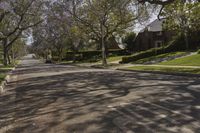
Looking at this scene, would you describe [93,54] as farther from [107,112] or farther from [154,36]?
[107,112]

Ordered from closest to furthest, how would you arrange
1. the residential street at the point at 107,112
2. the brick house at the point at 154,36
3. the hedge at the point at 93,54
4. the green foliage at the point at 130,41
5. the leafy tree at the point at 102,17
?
the residential street at the point at 107,112 < the leafy tree at the point at 102,17 < the brick house at the point at 154,36 < the hedge at the point at 93,54 < the green foliage at the point at 130,41

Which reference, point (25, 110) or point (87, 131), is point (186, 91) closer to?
point (25, 110)

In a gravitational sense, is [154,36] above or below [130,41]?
above

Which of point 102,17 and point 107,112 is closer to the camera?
point 107,112

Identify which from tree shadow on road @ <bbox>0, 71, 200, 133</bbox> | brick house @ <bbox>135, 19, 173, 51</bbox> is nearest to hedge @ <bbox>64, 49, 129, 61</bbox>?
brick house @ <bbox>135, 19, 173, 51</bbox>

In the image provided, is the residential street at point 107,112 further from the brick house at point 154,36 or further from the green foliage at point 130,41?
the green foliage at point 130,41

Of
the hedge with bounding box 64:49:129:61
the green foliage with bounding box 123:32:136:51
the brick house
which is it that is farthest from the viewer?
the green foliage with bounding box 123:32:136:51

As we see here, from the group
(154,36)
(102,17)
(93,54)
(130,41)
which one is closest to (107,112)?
(102,17)

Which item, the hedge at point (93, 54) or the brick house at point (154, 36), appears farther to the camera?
the hedge at point (93, 54)

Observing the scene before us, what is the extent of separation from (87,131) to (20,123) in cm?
227

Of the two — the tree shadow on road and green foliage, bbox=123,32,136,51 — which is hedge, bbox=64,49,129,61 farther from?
the tree shadow on road

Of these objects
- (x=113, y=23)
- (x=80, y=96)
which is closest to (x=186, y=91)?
(x=80, y=96)

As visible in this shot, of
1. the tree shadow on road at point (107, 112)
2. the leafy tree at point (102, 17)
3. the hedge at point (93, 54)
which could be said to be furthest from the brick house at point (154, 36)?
the tree shadow on road at point (107, 112)

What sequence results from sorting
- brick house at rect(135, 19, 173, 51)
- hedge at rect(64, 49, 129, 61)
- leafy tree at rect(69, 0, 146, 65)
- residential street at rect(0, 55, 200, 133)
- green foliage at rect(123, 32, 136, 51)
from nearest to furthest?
residential street at rect(0, 55, 200, 133) → leafy tree at rect(69, 0, 146, 65) → brick house at rect(135, 19, 173, 51) → hedge at rect(64, 49, 129, 61) → green foliage at rect(123, 32, 136, 51)
